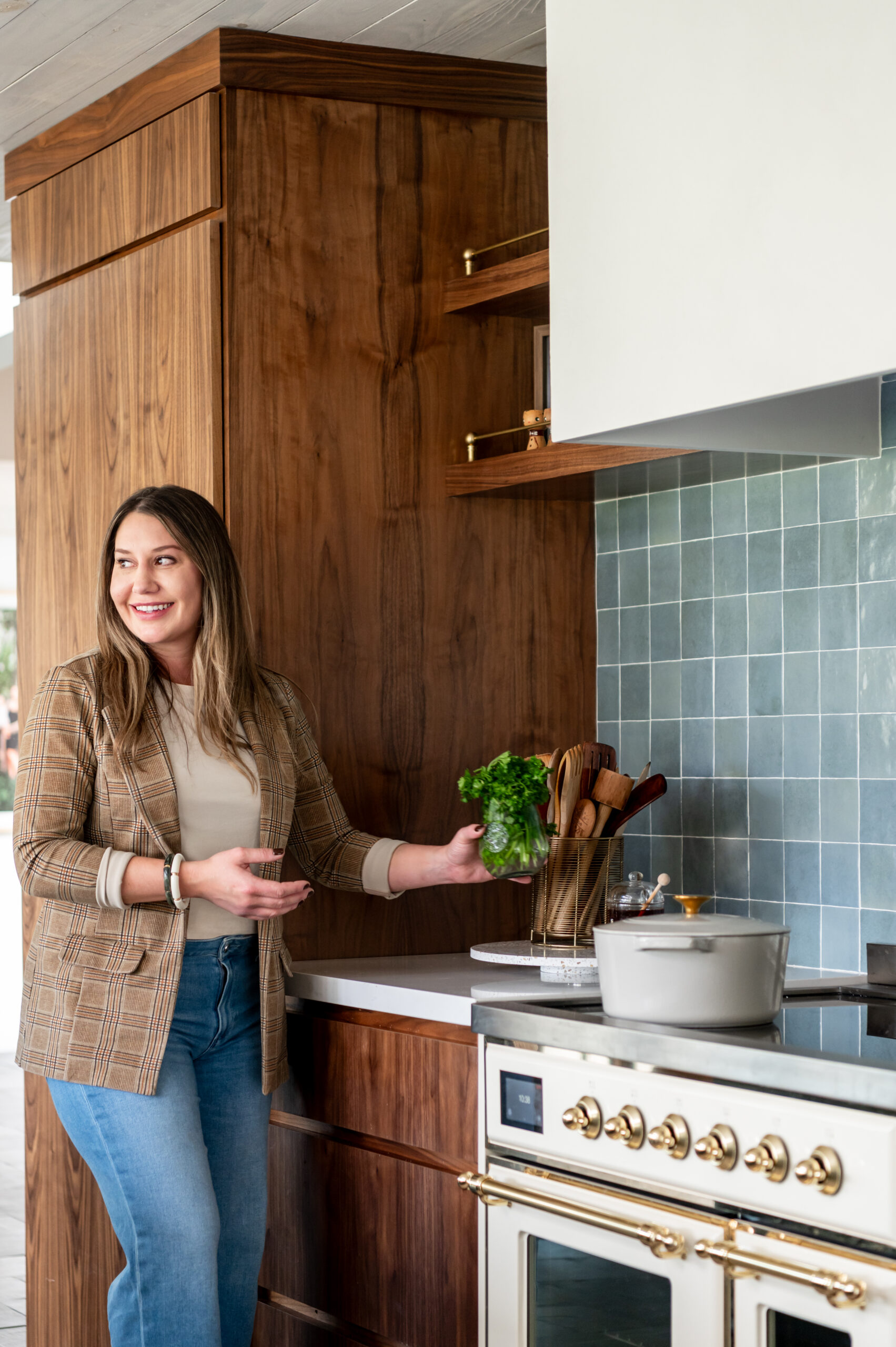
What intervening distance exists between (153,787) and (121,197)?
1.24m

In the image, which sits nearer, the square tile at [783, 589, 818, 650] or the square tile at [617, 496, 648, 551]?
the square tile at [783, 589, 818, 650]

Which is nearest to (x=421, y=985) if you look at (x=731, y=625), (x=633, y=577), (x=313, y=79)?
(x=731, y=625)

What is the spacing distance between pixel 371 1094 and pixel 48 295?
5.64 feet

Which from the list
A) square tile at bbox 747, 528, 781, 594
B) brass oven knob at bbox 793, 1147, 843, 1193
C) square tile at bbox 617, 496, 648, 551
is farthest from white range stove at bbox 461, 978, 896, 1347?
square tile at bbox 617, 496, 648, 551

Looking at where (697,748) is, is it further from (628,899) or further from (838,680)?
(628,899)

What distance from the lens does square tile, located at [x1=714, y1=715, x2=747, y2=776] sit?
101 inches

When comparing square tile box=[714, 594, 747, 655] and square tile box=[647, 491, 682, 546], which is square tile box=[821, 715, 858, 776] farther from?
square tile box=[647, 491, 682, 546]

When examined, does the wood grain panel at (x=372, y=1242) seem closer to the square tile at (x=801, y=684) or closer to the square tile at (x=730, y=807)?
the square tile at (x=730, y=807)

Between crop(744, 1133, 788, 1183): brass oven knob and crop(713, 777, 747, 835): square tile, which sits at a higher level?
crop(713, 777, 747, 835): square tile

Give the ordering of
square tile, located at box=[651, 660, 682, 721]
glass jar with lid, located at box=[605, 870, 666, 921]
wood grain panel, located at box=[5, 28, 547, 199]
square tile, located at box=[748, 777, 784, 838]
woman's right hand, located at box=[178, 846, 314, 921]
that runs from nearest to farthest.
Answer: woman's right hand, located at box=[178, 846, 314, 921] → glass jar with lid, located at box=[605, 870, 666, 921] → square tile, located at box=[748, 777, 784, 838] → wood grain panel, located at box=[5, 28, 547, 199] → square tile, located at box=[651, 660, 682, 721]

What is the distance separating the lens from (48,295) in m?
3.12

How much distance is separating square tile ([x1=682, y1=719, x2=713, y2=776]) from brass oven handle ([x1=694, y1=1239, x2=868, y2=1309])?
1.07 m

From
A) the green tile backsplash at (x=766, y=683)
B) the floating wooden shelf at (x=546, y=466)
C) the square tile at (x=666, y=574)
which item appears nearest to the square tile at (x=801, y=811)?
the green tile backsplash at (x=766, y=683)

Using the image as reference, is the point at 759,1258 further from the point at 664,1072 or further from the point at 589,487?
the point at 589,487
